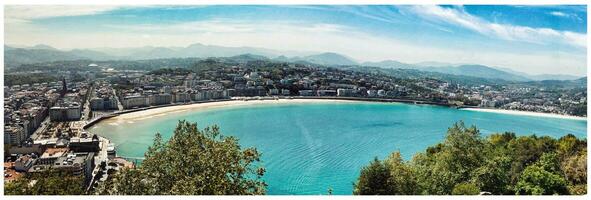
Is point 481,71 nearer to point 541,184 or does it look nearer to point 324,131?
point 324,131

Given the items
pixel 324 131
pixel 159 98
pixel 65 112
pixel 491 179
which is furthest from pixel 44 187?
pixel 324 131

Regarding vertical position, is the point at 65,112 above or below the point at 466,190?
above

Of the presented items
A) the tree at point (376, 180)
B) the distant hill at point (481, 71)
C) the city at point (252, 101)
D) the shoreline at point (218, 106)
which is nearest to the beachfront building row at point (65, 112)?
the city at point (252, 101)

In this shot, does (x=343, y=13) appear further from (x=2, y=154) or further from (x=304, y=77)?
(x=304, y=77)

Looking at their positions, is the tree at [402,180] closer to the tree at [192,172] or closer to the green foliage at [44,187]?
the tree at [192,172]

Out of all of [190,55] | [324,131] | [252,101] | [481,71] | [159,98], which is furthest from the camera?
[252,101]

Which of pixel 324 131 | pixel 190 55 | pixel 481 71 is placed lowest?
pixel 324 131
